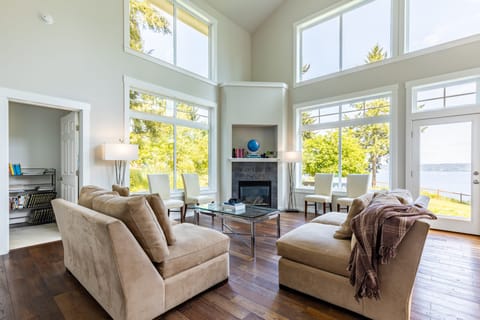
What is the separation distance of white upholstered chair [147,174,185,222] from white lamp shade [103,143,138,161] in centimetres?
64

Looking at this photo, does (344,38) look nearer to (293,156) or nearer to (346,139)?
(346,139)

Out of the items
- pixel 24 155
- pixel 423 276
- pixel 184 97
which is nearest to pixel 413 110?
pixel 423 276

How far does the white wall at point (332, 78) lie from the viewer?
13.3 ft

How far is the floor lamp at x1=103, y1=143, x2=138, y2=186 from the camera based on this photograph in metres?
3.71

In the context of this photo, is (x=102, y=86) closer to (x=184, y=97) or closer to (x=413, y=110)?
(x=184, y=97)

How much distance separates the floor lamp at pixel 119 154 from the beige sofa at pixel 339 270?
2912mm

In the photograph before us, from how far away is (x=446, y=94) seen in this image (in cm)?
409

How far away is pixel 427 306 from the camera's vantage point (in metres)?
1.92

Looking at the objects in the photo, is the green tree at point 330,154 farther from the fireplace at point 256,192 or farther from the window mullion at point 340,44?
the window mullion at point 340,44

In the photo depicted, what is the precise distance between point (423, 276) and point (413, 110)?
318 centimetres

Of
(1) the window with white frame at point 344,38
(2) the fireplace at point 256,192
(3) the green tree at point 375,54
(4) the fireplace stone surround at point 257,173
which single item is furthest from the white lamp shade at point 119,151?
(3) the green tree at point 375,54


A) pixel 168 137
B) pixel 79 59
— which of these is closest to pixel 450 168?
pixel 168 137

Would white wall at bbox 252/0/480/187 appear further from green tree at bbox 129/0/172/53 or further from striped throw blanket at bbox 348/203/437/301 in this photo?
striped throw blanket at bbox 348/203/437/301

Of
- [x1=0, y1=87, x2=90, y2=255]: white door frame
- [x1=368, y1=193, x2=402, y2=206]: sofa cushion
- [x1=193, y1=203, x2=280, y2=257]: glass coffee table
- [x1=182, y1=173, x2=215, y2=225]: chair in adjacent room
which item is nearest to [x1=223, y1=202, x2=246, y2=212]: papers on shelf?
[x1=193, y1=203, x2=280, y2=257]: glass coffee table
